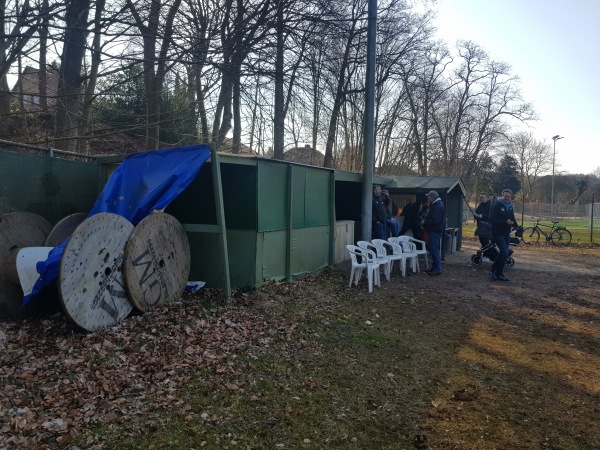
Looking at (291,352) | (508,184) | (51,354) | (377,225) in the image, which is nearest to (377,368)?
(291,352)

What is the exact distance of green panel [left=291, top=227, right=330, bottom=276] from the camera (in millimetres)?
9562

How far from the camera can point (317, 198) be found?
1062 cm

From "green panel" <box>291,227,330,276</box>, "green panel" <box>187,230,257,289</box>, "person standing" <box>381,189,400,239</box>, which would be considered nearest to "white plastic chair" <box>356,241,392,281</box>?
"green panel" <box>291,227,330,276</box>

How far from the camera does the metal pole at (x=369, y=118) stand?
11.2 metres

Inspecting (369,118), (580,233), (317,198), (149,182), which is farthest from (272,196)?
(580,233)

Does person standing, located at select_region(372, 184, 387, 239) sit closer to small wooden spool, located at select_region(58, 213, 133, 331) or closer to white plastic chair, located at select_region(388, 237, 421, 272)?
white plastic chair, located at select_region(388, 237, 421, 272)

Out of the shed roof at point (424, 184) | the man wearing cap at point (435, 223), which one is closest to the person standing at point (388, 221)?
the shed roof at point (424, 184)

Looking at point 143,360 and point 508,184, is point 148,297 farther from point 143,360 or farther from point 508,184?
point 508,184

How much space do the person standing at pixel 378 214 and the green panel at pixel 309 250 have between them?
182cm

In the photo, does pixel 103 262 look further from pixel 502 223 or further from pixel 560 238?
pixel 560 238

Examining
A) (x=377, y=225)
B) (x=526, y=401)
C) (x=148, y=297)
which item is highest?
(x=377, y=225)

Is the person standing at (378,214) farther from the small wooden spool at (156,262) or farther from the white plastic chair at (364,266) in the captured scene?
the small wooden spool at (156,262)

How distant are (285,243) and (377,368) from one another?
14.2 feet

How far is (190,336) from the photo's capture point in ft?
18.8
